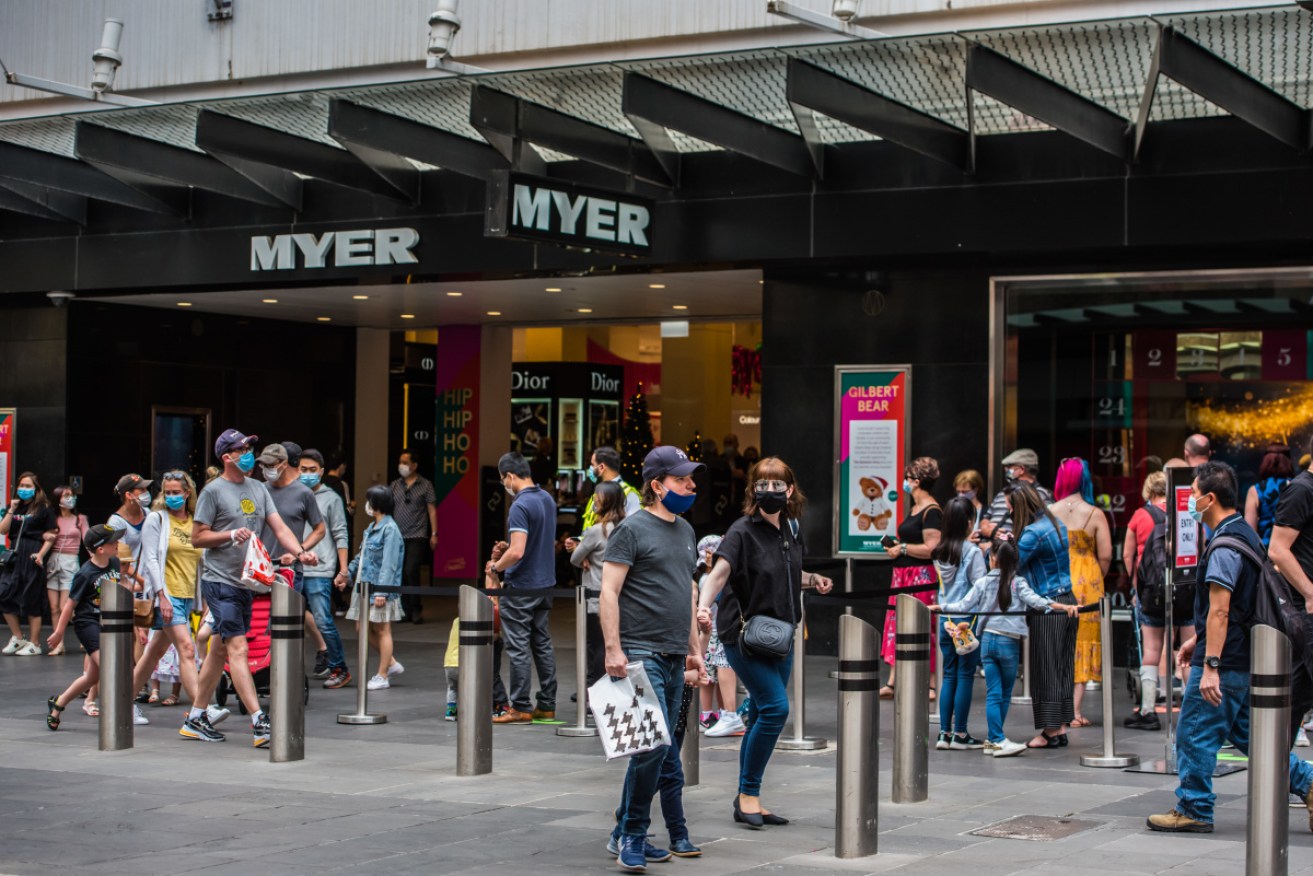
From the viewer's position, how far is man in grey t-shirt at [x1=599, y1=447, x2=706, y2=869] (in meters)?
7.28

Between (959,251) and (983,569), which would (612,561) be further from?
(959,251)

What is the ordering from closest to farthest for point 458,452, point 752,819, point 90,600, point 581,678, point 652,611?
1. point 652,611
2. point 752,819
3. point 581,678
4. point 90,600
5. point 458,452

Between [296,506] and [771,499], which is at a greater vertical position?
[771,499]

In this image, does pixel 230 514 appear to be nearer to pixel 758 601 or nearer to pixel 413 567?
Result: pixel 758 601

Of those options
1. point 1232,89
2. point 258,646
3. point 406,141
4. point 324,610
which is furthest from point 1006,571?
point 406,141

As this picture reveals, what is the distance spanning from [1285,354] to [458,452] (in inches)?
466

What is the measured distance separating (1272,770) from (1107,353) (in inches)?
360

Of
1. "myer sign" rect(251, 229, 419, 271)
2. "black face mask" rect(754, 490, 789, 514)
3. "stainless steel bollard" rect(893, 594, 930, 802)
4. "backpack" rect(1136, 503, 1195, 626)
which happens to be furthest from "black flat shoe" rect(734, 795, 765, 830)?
"myer sign" rect(251, 229, 419, 271)

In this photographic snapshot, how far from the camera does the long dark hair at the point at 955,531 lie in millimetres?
11180

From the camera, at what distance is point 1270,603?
781cm

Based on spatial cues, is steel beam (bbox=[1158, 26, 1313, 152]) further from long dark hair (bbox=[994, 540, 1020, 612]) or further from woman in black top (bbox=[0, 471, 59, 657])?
woman in black top (bbox=[0, 471, 59, 657])

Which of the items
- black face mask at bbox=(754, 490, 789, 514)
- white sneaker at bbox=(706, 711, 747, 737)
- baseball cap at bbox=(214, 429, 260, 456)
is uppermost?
baseball cap at bbox=(214, 429, 260, 456)

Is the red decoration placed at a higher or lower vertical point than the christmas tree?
higher

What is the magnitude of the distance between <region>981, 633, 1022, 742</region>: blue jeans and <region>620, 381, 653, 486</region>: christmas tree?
559 inches
